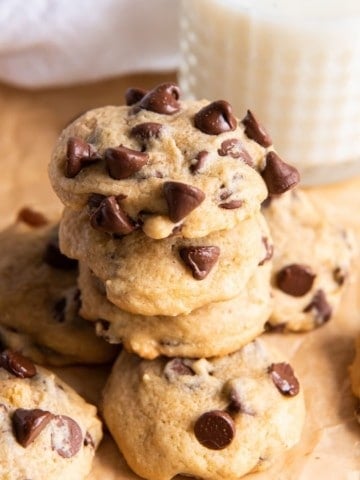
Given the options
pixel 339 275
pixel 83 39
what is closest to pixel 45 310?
pixel 339 275

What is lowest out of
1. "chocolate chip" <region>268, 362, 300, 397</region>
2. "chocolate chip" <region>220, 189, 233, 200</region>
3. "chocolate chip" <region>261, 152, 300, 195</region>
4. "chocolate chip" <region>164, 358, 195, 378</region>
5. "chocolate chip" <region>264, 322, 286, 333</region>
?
"chocolate chip" <region>264, 322, 286, 333</region>

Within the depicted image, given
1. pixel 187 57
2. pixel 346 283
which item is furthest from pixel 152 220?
pixel 187 57

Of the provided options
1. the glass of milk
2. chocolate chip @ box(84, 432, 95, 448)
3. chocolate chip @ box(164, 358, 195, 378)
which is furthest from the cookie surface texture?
the glass of milk

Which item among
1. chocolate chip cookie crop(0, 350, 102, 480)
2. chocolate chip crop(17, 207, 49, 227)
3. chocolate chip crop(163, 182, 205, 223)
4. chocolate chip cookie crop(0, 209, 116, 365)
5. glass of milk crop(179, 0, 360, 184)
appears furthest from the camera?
glass of milk crop(179, 0, 360, 184)

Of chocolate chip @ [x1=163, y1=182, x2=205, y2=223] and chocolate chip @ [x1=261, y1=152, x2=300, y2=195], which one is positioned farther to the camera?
chocolate chip @ [x1=261, y1=152, x2=300, y2=195]

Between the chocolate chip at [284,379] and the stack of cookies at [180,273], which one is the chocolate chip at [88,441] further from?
the chocolate chip at [284,379]

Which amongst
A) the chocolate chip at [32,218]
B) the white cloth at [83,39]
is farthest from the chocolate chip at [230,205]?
the white cloth at [83,39]

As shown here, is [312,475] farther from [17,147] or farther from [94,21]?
[94,21]

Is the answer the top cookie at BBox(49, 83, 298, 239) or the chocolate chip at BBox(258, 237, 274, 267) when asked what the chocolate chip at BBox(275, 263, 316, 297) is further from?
the top cookie at BBox(49, 83, 298, 239)
